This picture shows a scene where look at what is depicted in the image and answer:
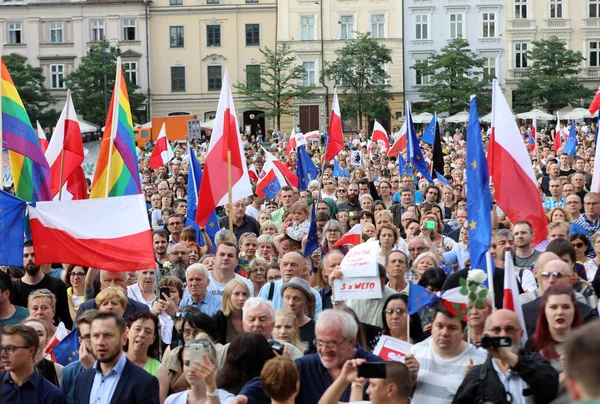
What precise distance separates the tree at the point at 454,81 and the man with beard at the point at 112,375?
54.7 meters

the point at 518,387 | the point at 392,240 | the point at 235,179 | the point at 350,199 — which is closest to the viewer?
the point at 518,387

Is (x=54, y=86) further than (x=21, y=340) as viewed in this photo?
Yes

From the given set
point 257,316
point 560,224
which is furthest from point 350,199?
point 257,316

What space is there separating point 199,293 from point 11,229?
5.77 feet

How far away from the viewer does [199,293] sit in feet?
31.6

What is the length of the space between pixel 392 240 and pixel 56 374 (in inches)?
190

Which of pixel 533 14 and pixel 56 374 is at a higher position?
pixel 533 14

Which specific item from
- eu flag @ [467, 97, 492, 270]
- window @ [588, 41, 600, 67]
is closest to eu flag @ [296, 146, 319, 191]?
eu flag @ [467, 97, 492, 270]

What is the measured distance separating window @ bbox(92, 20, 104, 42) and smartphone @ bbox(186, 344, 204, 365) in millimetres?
68460

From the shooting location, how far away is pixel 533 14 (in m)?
70.1

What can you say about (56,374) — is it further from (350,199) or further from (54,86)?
(54,86)

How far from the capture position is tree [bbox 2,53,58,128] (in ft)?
217

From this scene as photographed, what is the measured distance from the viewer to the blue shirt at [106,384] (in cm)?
675

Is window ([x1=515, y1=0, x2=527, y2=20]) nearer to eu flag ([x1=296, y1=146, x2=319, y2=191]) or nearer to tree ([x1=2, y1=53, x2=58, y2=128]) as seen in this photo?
tree ([x1=2, y1=53, x2=58, y2=128])
